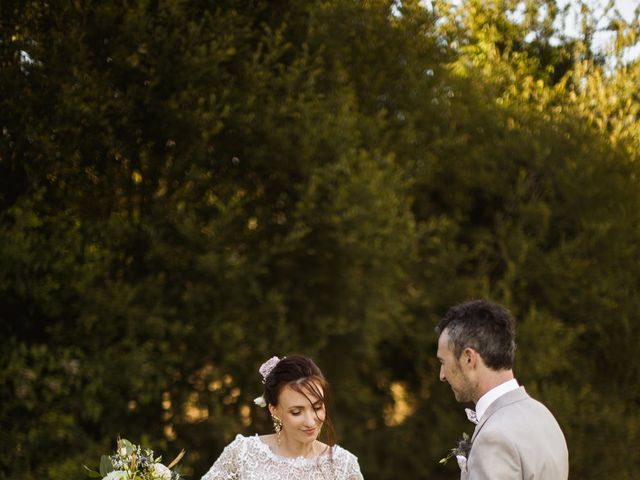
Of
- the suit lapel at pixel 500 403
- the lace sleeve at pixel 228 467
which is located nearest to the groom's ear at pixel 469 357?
the suit lapel at pixel 500 403

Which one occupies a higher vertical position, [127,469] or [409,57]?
[409,57]

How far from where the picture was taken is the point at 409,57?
9.39 m

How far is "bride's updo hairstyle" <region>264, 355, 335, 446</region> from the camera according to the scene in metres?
4.14

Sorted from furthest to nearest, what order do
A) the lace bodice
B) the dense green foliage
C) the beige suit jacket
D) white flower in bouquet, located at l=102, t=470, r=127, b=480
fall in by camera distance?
the dense green foliage
the lace bodice
white flower in bouquet, located at l=102, t=470, r=127, b=480
the beige suit jacket

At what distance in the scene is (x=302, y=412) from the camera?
4.14 metres


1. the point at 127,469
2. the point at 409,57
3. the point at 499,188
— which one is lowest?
the point at 127,469

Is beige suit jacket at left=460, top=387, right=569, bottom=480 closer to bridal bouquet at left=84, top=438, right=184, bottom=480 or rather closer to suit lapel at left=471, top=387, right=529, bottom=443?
suit lapel at left=471, top=387, right=529, bottom=443

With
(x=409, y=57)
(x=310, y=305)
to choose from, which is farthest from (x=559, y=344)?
(x=409, y=57)

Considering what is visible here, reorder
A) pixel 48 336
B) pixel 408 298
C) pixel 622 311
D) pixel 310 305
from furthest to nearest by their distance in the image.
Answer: pixel 622 311 → pixel 408 298 → pixel 310 305 → pixel 48 336

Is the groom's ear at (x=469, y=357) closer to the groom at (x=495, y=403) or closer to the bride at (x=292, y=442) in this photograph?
the groom at (x=495, y=403)

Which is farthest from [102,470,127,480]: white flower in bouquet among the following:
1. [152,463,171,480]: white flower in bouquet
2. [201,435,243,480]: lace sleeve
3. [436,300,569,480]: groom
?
[436,300,569,480]: groom

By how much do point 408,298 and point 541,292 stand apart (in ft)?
5.24

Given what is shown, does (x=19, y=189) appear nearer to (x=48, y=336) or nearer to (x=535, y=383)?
(x=48, y=336)

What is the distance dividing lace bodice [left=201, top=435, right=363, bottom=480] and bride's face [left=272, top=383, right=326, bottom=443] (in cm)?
15
